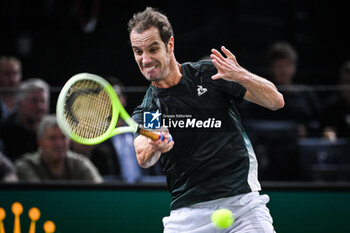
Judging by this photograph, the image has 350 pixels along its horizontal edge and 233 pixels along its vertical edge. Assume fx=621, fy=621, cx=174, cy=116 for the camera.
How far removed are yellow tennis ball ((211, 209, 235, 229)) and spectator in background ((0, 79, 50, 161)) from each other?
2.04m

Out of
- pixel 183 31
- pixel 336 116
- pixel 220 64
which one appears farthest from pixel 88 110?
pixel 183 31

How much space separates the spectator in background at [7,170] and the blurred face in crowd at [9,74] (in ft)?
2.25

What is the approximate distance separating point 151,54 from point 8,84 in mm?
2187

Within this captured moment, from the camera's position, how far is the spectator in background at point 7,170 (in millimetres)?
4599

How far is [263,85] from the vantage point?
3.08 m

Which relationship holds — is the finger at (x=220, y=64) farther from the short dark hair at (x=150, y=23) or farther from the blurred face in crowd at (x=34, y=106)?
the blurred face in crowd at (x=34, y=106)

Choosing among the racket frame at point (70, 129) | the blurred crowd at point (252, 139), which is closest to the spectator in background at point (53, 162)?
the blurred crowd at point (252, 139)

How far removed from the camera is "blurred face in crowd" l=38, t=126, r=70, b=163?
14.9 ft

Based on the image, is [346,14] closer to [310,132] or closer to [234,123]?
[310,132]

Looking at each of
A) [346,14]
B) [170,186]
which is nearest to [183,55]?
[170,186]

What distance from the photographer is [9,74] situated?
199 inches

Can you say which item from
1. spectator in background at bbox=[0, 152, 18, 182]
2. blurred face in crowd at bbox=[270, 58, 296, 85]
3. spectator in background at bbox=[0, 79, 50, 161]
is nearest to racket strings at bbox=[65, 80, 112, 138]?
spectator in background at bbox=[0, 79, 50, 161]

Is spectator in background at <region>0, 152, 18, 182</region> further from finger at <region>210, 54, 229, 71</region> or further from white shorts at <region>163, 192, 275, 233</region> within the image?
finger at <region>210, 54, 229, 71</region>

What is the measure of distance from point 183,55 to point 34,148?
4.30ft
